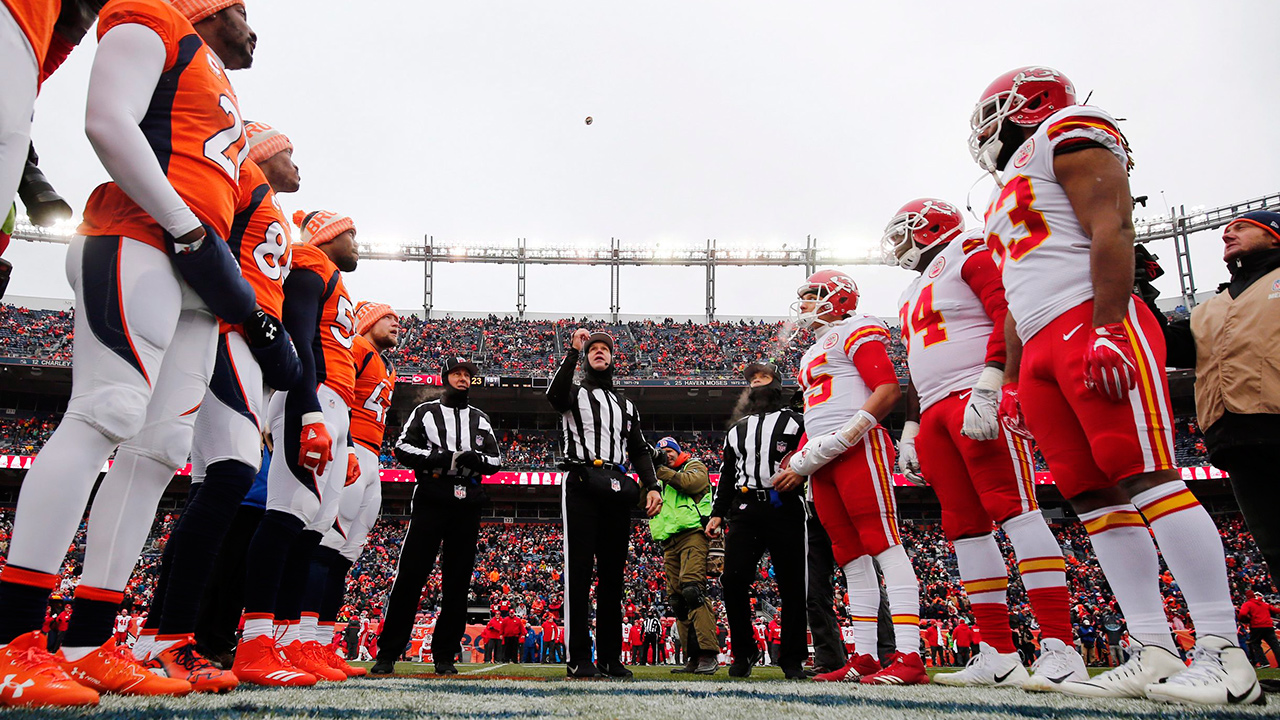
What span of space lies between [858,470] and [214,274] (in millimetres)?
3334

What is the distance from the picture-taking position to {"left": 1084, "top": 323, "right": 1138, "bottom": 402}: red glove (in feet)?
7.66

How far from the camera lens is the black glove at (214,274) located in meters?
2.25

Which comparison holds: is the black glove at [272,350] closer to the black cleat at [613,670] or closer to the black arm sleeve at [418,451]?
the black arm sleeve at [418,451]

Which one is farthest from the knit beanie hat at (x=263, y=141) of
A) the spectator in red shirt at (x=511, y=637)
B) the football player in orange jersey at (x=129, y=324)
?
the spectator in red shirt at (x=511, y=637)

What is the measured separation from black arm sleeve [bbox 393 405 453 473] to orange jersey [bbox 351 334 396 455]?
207 mm

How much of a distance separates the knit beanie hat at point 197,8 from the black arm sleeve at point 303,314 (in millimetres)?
1260

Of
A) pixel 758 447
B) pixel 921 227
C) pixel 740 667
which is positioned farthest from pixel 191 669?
pixel 921 227

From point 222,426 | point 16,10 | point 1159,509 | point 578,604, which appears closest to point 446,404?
point 578,604

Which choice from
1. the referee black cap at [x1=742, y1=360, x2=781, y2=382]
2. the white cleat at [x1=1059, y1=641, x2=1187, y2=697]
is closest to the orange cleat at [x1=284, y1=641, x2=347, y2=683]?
the white cleat at [x1=1059, y1=641, x2=1187, y2=697]

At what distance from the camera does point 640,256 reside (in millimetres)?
42406

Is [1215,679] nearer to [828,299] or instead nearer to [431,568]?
[828,299]

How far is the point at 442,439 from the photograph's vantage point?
584cm

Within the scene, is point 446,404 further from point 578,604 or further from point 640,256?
point 640,256

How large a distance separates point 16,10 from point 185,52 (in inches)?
25.7
